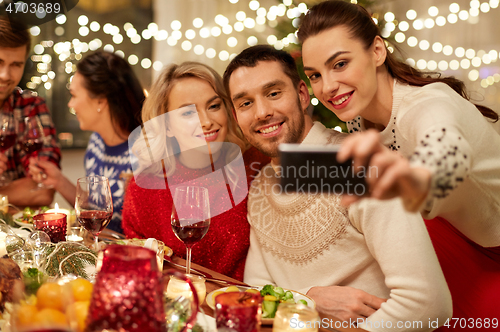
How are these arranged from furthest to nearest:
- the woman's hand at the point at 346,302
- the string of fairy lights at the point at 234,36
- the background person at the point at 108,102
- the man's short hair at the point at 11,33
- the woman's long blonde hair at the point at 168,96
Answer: the string of fairy lights at the point at 234,36 < the background person at the point at 108,102 < the man's short hair at the point at 11,33 < the woman's long blonde hair at the point at 168,96 < the woman's hand at the point at 346,302

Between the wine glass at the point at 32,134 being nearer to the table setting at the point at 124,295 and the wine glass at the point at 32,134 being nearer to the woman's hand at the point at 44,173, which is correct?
the woman's hand at the point at 44,173

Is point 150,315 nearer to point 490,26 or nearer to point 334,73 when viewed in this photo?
point 334,73

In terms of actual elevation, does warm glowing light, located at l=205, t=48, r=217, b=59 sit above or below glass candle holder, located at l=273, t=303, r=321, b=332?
above

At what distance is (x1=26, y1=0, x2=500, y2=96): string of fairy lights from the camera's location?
3379 millimetres

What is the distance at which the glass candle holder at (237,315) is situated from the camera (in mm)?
660

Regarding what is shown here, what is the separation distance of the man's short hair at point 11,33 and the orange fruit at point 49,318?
80.6 inches

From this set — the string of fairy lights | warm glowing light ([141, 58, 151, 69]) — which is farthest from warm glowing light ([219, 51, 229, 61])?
warm glowing light ([141, 58, 151, 69])

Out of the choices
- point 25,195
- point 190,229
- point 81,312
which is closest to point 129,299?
point 81,312

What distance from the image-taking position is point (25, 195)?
2.13m

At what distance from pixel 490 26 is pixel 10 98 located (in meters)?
3.73

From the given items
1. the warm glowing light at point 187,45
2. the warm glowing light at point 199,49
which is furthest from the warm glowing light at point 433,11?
the warm glowing light at point 187,45

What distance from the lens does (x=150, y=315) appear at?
55 cm

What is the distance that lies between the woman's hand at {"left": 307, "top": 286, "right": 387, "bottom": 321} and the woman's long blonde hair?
76 cm

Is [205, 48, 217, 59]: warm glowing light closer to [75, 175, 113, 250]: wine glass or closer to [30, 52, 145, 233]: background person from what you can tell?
[30, 52, 145, 233]: background person
